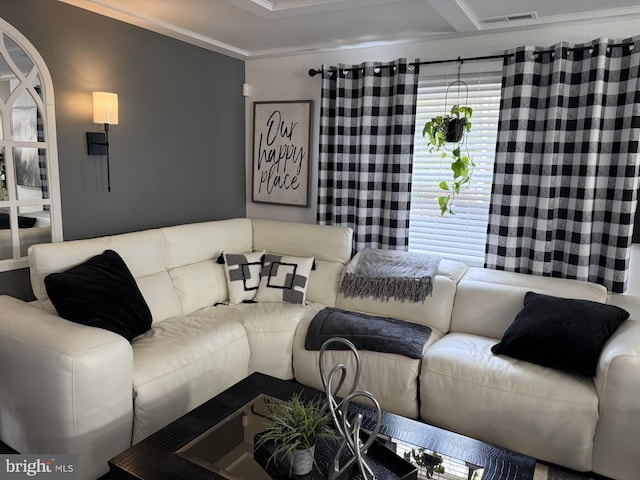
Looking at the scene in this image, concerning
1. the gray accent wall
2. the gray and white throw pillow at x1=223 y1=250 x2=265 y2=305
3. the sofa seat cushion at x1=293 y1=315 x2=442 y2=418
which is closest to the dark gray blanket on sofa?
the sofa seat cushion at x1=293 y1=315 x2=442 y2=418

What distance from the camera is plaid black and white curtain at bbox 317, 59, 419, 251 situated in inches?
135

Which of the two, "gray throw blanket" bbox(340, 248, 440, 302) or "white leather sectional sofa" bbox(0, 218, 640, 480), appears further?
"gray throw blanket" bbox(340, 248, 440, 302)

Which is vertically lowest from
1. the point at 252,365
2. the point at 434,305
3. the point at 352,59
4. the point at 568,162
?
the point at 252,365

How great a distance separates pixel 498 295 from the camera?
115 inches

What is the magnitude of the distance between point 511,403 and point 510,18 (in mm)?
2255

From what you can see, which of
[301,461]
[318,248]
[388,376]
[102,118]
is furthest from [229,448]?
[102,118]

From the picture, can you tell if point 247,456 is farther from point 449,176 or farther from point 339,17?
point 339,17

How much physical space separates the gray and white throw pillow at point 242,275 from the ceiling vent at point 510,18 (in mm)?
2225

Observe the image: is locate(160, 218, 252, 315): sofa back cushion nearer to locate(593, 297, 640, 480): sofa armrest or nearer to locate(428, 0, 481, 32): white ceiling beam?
locate(428, 0, 481, 32): white ceiling beam

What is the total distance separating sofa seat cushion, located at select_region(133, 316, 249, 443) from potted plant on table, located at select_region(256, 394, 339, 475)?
2.69ft

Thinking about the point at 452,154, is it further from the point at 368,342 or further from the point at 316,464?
the point at 316,464

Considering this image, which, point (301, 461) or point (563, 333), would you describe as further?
point (563, 333)

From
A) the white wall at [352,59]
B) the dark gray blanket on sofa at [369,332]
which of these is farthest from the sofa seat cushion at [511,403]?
the white wall at [352,59]

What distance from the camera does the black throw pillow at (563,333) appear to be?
2.30 metres
